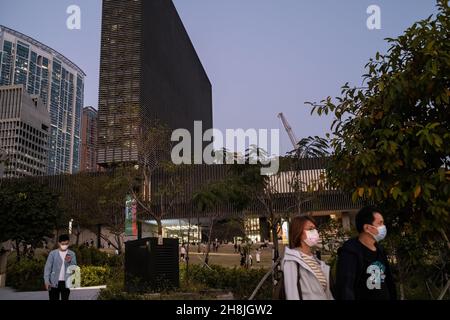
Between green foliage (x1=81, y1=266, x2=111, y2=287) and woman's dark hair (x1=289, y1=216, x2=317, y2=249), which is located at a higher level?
woman's dark hair (x1=289, y1=216, x2=317, y2=249)

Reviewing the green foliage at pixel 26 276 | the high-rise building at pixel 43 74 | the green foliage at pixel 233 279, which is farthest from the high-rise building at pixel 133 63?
the high-rise building at pixel 43 74

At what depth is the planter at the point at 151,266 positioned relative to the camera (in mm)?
10828

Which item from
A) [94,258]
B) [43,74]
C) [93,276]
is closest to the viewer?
[93,276]

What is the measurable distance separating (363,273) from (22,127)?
12174 cm

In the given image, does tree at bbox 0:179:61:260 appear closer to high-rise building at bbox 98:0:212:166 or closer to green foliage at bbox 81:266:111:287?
green foliage at bbox 81:266:111:287

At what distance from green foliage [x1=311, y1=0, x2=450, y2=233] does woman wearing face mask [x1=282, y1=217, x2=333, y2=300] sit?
2.39 metres

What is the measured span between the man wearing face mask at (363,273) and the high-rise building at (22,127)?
10975 centimetres

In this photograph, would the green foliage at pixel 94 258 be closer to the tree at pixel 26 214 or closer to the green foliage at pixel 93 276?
the green foliage at pixel 93 276

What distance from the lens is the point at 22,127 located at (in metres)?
112

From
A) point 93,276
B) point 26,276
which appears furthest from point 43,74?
→ point 93,276

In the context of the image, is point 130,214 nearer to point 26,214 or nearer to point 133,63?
point 26,214

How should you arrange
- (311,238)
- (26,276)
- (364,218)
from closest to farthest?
(311,238) < (364,218) < (26,276)

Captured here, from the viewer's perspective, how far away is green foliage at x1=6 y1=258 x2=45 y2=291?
57.7ft

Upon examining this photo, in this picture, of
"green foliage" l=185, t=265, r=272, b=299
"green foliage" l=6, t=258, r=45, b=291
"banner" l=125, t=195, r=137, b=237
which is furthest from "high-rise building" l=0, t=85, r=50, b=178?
"green foliage" l=185, t=265, r=272, b=299
